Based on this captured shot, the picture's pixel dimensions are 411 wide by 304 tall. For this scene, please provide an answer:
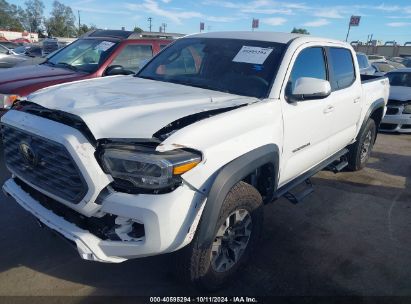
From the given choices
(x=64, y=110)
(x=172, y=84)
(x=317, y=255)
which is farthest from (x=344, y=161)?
(x=64, y=110)

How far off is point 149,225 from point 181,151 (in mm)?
475

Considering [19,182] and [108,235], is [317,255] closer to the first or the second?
[108,235]

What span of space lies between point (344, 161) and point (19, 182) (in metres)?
4.31

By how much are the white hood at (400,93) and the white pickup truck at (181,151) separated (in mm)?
5643

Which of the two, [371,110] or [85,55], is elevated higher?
[85,55]

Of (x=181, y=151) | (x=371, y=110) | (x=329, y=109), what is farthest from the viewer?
(x=371, y=110)

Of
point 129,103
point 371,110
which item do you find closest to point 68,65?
point 129,103

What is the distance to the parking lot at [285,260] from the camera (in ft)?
9.19

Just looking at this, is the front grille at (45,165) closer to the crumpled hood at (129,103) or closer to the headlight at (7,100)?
the crumpled hood at (129,103)

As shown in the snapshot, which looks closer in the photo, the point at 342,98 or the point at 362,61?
the point at 342,98

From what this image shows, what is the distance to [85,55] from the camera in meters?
6.23

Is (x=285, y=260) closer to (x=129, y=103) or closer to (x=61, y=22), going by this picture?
(x=129, y=103)

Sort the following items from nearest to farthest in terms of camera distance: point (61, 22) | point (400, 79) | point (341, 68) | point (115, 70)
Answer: point (341, 68) → point (115, 70) → point (400, 79) → point (61, 22)

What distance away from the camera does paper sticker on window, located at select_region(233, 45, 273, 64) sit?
10.9 feet
